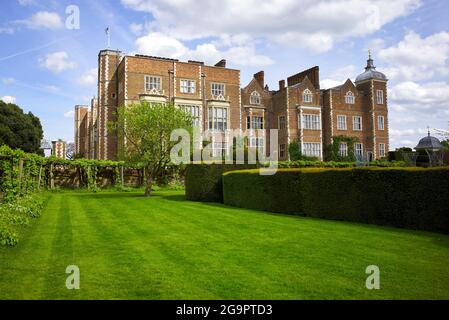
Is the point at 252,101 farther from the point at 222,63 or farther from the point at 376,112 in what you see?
the point at 376,112

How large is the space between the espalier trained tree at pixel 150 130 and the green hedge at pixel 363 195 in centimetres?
674

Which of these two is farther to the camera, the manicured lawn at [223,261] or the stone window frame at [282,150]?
the stone window frame at [282,150]

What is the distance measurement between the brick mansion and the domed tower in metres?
0.12

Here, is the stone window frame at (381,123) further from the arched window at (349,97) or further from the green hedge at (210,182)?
the green hedge at (210,182)

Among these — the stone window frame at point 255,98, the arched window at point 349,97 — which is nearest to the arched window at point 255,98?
the stone window frame at point 255,98

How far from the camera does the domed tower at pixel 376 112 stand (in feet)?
140

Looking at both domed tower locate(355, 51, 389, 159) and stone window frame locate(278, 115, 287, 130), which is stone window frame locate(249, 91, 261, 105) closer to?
stone window frame locate(278, 115, 287, 130)

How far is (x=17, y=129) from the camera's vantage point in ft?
147

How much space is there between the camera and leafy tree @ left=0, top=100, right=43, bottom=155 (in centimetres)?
4244
